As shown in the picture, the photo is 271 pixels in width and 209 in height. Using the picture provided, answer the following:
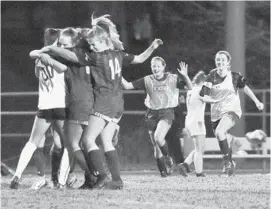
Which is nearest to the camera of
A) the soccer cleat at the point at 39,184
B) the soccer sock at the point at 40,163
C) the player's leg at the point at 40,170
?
the soccer cleat at the point at 39,184

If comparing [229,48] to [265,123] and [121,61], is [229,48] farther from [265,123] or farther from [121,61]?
[121,61]

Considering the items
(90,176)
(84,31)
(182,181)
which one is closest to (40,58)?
(84,31)

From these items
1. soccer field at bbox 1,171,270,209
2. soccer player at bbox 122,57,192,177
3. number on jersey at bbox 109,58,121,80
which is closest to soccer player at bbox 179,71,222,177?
soccer player at bbox 122,57,192,177

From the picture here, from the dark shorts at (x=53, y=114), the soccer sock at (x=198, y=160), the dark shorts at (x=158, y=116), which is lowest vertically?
the soccer sock at (x=198, y=160)

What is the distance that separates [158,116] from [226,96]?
100 centimetres

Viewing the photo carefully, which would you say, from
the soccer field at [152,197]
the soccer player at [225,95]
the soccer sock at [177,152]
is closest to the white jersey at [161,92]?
the soccer player at [225,95]

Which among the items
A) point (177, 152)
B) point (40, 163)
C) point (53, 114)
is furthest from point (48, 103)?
point (177, 152)

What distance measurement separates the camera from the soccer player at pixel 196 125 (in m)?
14.1

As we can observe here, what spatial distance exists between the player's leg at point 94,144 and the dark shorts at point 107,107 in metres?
0.05

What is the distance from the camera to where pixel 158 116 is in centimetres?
1435

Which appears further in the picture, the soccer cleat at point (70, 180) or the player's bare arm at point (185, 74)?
the player's bare arm at point (185, 74)

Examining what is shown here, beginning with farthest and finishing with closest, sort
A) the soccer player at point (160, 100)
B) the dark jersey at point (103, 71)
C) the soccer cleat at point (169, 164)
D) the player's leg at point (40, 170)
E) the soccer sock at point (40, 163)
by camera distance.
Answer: the soccer cleat at point (169, 164) < the soccer player at point (160, 100) < the soccer sock at point (40, 163) < the player's leg at point (40, 170) < the dark jersey at point (103, 71)

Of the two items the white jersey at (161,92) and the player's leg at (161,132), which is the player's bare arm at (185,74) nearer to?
the white jersey at (161,92)

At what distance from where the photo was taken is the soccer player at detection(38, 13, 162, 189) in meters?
10.9
